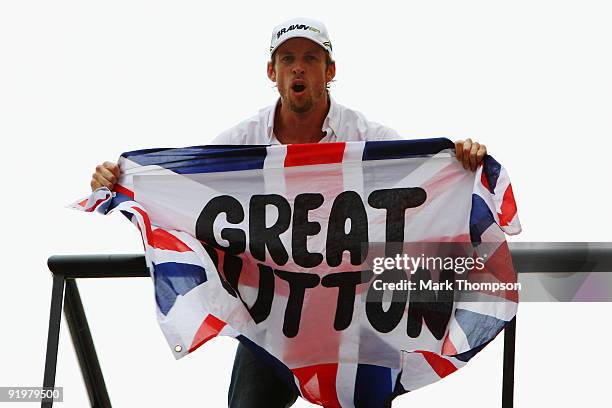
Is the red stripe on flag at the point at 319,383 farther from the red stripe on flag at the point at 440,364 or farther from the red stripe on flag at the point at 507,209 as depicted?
the red stripe on flag at the point at 507,209

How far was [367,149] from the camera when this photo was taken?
142 inches

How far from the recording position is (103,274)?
3.76m

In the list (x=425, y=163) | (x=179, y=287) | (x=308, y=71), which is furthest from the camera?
(x=308, y=71)

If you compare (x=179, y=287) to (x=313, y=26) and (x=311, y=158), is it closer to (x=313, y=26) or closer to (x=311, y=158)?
(x=311, y=158)

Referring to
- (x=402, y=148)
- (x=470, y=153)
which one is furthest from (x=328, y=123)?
(x=470, y=153)

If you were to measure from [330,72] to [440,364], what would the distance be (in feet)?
3.99

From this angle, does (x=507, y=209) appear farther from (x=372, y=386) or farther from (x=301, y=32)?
(x=301, y=32)

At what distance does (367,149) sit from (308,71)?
1.37ft

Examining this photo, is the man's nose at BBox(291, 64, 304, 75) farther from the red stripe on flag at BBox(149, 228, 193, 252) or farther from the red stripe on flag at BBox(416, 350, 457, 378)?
the red stripe on flag at BBox(416, 350, 457, 378)

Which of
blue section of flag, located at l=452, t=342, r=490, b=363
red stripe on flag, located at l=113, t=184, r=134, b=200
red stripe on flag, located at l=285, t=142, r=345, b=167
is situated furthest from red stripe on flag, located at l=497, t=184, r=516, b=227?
red stripe on flag, located at l=113, t=184, r=134, b=200

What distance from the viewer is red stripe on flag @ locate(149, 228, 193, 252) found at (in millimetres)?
3496

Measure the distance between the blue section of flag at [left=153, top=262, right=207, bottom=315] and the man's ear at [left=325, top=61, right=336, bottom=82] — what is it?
3.03 feet

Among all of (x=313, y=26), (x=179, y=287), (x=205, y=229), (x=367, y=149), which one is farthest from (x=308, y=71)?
(x=179, y=287)

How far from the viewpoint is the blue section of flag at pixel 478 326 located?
3.29 meters
